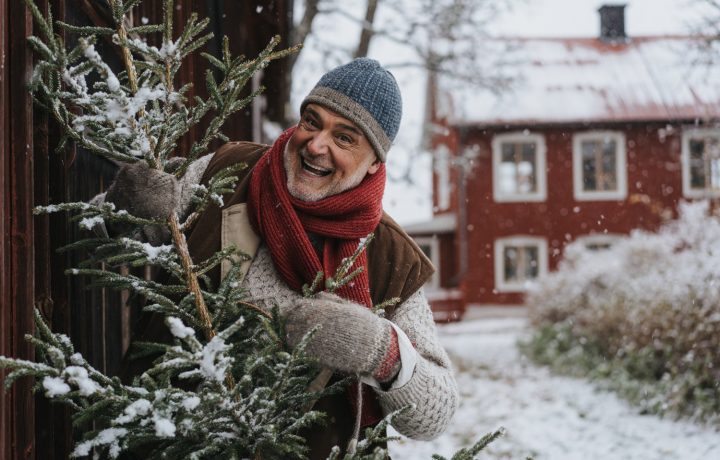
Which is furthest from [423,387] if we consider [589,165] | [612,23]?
[612,23]

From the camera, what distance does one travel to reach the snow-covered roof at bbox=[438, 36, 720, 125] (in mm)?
22672

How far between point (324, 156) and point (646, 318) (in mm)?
7970

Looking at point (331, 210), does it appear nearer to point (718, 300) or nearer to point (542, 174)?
point (718, 300)

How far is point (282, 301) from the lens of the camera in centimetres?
210

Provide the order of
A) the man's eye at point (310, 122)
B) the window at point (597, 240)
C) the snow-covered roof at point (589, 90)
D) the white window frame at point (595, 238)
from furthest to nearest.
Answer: the white window frame at point (595, 238) < the window at point (597, 240) < the snow-covered roof at point (589, 90) < the man's eye at point (310, 122)

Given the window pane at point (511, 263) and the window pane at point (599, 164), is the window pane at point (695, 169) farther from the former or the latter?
the window pane at point (511, 263)

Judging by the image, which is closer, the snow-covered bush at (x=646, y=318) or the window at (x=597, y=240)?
the snow-covered bush at (x=646, y=318)

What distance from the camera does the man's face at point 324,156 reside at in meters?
2.16

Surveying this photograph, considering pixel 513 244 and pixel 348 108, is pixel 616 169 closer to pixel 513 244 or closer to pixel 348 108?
pixel 513 244

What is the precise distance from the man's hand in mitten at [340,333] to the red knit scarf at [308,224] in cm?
28

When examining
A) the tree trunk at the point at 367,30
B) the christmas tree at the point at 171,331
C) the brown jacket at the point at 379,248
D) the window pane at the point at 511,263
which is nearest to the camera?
the christmas tree at the point at 171,331

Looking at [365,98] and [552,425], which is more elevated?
[365,98]

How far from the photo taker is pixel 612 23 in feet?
85.3

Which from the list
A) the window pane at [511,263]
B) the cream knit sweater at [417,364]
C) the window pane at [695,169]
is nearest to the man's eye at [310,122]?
the cream knit sweater at [417,364]
